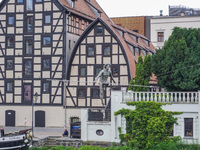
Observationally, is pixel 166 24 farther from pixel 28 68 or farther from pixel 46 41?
pixel 28 68

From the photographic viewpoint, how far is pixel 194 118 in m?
29.3

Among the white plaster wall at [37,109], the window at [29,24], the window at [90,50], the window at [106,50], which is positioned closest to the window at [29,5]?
the window at [29,24]

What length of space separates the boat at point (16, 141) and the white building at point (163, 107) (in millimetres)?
3690

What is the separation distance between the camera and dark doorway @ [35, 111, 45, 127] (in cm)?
4278

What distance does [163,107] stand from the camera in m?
29.5

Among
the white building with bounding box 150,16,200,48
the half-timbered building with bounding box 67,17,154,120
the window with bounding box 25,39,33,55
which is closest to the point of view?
the half-timbered building with bounding box 67,17,154,120

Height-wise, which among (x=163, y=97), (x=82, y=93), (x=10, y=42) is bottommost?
(x=82, y=93)

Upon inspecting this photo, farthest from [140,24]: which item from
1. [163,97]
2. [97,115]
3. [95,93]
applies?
[163,97]

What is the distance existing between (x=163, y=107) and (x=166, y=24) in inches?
980

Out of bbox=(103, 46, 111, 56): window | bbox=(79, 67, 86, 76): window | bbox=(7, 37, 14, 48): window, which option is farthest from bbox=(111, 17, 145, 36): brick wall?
bbox=(7, 37, 14, 48): window

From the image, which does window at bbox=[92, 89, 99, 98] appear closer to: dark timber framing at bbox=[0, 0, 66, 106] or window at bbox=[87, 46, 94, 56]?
dark timber framing at bbox=[0, 0, 66, 106]

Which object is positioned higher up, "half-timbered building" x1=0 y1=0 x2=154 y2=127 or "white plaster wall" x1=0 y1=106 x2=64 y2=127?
"half-timbered building" x1=0 y1=0 x2=154 y2=127

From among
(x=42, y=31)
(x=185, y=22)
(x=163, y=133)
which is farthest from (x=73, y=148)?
(x=185, y=22)

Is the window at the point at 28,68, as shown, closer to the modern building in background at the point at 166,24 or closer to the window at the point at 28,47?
the window at the point at 28,47
